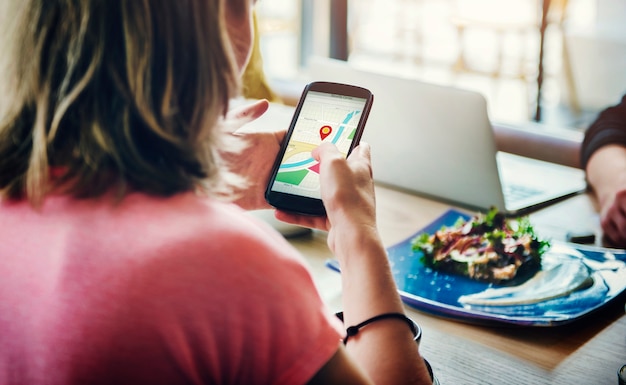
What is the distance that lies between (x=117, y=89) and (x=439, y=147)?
103 centimetres

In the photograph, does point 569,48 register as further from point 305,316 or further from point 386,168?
point 305,316

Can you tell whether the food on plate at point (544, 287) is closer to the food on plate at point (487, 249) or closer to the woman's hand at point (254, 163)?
the food on plate at point (487, 249)

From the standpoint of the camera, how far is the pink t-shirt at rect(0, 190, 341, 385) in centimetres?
57

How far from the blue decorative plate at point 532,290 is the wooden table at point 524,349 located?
2 cm

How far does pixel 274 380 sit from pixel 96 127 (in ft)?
0.86

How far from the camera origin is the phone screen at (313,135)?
42.6 inches

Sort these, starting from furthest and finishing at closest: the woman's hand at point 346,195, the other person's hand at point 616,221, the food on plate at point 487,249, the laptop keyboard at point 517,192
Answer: the laptop keyboard at point 517,192, the other person's hand at point 616,221, the food on plate at point 487,249, the woman's hand at point 346,195

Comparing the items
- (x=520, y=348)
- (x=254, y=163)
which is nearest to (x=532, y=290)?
(x=520, y=348)

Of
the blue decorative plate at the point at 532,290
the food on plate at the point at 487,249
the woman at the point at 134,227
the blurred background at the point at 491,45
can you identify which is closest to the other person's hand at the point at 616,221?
the blue decorative plate at the point at 532,290

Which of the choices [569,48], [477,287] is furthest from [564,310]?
[569,48]

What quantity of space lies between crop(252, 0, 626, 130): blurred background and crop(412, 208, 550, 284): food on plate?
88.8 inches

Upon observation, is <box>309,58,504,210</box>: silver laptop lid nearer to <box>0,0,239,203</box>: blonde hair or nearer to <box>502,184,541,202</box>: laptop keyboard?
<box>502,184,541,202</box>: laptop keyboard

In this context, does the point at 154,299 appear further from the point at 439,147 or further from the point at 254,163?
the point at 439,147

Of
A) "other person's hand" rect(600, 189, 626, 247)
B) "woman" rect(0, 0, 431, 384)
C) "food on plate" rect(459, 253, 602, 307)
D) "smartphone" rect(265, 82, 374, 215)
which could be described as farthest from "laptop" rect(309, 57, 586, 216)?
"woman" rect(0, 0, 431, 384)
